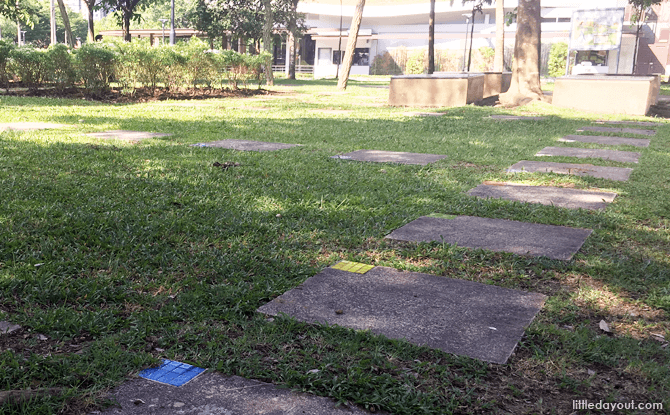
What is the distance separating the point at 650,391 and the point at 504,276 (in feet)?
4.24

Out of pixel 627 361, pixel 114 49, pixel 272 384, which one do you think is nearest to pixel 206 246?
pixel 272 384

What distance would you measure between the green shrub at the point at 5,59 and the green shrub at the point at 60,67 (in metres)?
0.99

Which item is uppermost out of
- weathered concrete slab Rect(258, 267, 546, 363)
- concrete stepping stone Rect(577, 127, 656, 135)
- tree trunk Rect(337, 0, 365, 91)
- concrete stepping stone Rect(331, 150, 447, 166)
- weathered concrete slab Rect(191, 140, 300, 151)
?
tree trunk Rect(337, 0, 365, 91)

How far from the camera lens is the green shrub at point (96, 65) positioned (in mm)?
15422

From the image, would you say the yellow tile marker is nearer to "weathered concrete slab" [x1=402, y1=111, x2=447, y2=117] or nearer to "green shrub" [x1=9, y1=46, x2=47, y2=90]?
"weathered concrete slab" [x1=402, y1=111, x2=447, y2=117]

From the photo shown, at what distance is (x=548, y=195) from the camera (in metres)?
5.79

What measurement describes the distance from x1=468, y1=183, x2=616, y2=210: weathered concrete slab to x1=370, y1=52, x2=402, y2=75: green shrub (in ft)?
177

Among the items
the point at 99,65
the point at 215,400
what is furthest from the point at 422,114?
the point at 215,400

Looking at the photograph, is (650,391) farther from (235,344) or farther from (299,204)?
(299,204)

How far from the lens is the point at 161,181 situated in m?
5.63

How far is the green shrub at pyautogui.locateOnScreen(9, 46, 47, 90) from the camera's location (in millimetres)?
15523

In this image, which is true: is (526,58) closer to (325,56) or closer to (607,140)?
(607,140)

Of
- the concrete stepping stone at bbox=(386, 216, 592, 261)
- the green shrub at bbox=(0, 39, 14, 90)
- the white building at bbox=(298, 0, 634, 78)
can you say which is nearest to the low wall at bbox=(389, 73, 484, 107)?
the green shrub at bbox=(0, 39, 14, 90)

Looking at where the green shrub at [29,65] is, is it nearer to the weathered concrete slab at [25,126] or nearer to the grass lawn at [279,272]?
the weathered concrete slab at [25,126]
